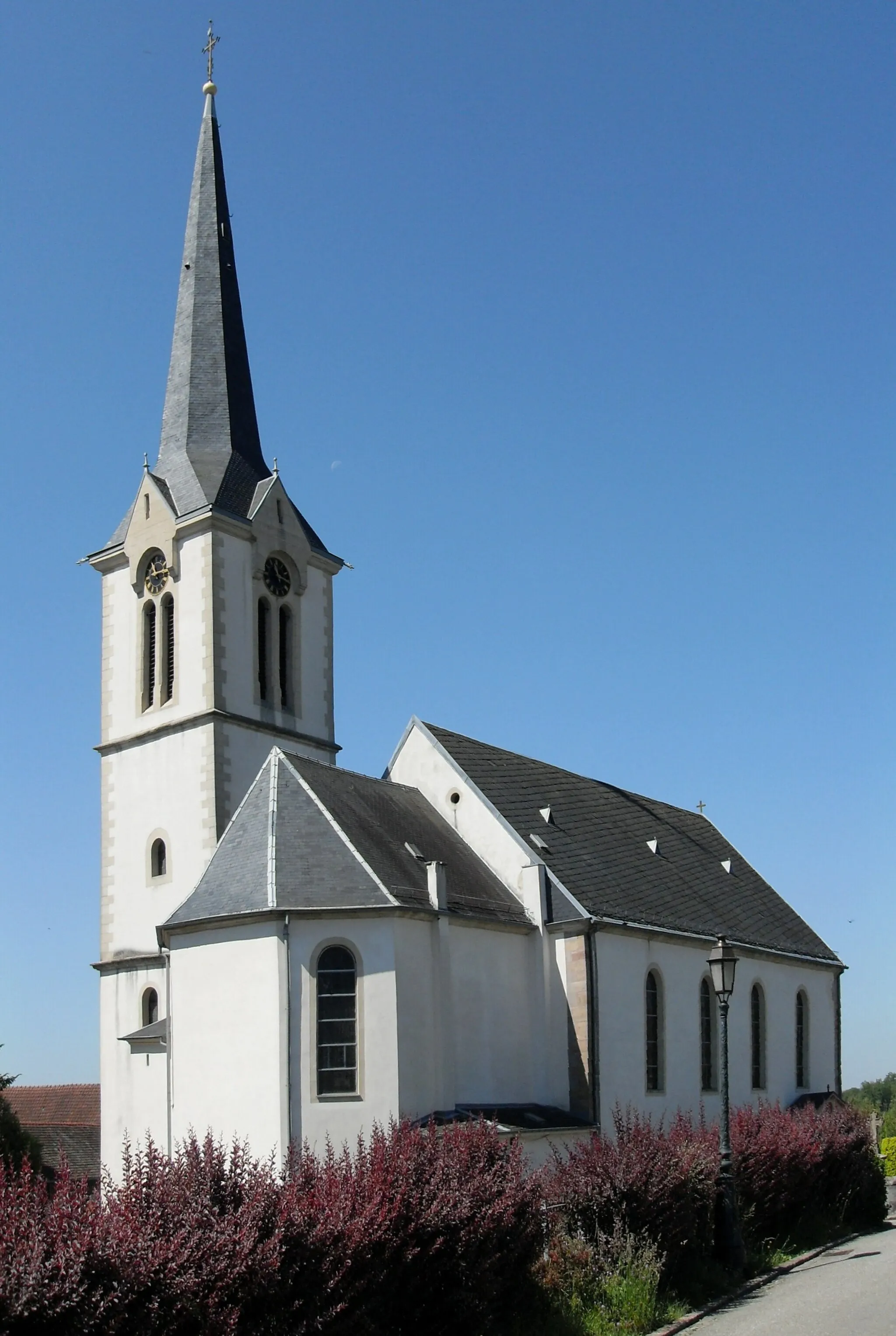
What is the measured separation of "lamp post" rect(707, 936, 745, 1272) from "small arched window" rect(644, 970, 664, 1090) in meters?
8.16

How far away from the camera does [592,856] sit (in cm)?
3098

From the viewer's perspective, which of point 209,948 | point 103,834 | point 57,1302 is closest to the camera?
point 57,1302

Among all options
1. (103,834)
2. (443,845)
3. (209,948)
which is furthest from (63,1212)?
(103,834)

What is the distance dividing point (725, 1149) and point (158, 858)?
16629mm

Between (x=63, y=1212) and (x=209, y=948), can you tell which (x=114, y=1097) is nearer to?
(x=209, y=948)

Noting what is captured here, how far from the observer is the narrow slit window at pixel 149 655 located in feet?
110

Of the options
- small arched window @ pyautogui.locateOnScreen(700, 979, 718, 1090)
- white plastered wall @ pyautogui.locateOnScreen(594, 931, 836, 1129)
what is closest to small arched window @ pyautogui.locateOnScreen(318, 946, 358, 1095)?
white plastered wall @ pyautogui.locateOnScreen(594, 931, 836, 1129)

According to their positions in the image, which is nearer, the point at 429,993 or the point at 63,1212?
the point at 63,1212

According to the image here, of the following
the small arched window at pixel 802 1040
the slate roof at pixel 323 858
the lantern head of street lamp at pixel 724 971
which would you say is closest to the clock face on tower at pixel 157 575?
the slate roof at pixel 323 858

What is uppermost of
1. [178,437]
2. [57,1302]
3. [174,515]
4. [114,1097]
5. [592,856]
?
[178,437]

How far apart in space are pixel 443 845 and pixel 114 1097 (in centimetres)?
916

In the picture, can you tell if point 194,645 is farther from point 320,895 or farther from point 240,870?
point 320,895

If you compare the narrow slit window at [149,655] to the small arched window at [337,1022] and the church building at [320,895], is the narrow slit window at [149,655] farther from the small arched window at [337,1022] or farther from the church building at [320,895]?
the small arched window at [337,1022]

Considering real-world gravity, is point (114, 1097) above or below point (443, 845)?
below
